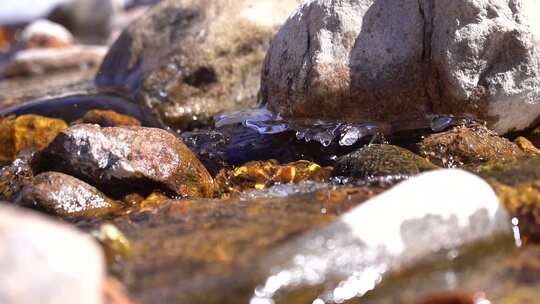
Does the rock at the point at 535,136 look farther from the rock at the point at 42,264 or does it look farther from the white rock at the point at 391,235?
the rock at the point at 42,264

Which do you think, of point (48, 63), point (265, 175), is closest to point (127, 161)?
point (265, 175)

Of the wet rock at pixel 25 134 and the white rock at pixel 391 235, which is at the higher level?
the white rock at pixel 391 235

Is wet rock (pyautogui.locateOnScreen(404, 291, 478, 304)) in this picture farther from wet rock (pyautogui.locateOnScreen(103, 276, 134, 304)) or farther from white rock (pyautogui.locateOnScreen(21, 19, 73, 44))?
white rock (pyautogui.locateOnScreen(21, 19, 73, 44))

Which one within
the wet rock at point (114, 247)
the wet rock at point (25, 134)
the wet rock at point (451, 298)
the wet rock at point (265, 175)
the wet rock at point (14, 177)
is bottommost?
the wet rock at point (25, 134)

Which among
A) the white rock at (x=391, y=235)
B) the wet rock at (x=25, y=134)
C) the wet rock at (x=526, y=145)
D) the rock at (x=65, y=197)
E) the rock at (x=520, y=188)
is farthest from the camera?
the wet rock at (x=25, y=134)

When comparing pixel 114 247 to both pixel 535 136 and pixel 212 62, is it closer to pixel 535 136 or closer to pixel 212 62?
pixel 535 136

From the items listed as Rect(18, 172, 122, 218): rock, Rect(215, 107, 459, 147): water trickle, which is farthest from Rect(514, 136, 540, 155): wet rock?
Rect(18, 172, 122, 218): rock

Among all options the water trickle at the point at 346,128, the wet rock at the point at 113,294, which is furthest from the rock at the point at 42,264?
the water trickle at the point at 346,128
